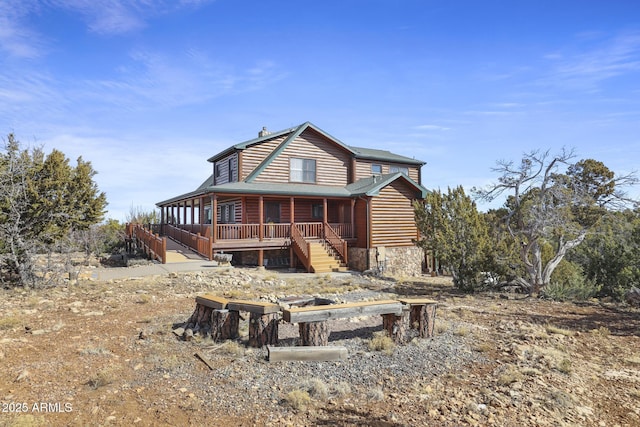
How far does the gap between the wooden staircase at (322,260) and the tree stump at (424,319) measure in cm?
1106

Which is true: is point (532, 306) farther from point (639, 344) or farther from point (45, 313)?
point (45, 313)

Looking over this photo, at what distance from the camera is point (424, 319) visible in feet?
25.5

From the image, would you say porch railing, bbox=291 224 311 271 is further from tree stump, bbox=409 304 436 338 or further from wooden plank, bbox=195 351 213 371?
wooden plank, bbox=195 351 213 371

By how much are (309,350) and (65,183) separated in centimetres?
1266

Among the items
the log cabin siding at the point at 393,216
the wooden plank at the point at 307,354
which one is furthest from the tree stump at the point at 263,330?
the log cabin siding at the point at 393,216

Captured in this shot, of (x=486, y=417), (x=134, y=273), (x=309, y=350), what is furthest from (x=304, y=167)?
(x=486, y=417)

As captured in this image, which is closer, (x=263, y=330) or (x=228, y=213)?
(x=263, y=330)

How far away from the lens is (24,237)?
13.3 m

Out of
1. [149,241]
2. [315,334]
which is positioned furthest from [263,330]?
[149,241]

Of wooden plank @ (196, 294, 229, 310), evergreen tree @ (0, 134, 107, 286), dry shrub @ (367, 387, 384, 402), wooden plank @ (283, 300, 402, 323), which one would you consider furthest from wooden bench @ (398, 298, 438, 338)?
evergreen tree @ (0, 134, 107, 286)

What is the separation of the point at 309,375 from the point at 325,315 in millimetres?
1263

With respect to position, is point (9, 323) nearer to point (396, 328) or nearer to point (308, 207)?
point (396, 328)

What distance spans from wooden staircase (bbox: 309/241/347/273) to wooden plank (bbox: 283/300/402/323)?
37.7 feet

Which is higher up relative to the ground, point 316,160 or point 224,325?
point 316,160
